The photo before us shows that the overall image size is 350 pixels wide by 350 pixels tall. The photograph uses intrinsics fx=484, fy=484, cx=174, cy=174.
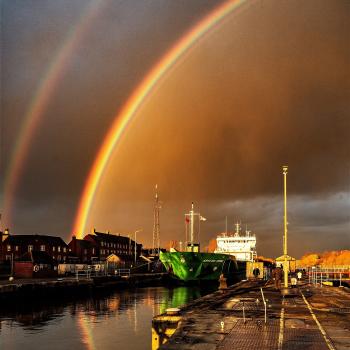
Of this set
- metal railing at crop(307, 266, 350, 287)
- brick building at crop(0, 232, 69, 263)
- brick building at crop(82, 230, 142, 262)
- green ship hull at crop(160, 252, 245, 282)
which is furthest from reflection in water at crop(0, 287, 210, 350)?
brick building at crop(82, 230, 142, 262)

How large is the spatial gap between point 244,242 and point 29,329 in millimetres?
93536

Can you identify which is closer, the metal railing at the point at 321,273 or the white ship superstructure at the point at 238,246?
the metal railing at the point at 321,273

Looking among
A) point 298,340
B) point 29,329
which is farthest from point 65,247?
point 298,340

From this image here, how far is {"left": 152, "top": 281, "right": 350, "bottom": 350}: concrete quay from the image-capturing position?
50.9 ft

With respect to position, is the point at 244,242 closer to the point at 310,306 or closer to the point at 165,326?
the point at 310,306

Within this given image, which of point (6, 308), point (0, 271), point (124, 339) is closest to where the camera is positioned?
point (124, 339)

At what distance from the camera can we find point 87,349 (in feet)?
92.1

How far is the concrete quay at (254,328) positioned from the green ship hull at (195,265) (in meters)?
64.5

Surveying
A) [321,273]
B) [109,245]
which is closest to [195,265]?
[321,273]

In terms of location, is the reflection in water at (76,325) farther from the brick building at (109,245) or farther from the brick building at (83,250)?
the brick building at (109,245)

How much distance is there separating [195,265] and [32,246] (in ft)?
200

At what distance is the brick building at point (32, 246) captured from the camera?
132113 millimetres

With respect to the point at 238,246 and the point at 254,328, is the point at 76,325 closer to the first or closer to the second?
the point at 254,328

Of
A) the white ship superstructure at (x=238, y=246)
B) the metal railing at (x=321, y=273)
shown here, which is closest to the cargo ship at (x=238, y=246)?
the white ship superstructure at (x=238, y=246)
